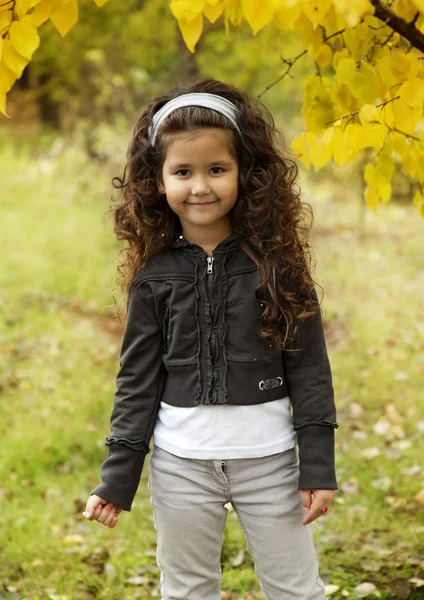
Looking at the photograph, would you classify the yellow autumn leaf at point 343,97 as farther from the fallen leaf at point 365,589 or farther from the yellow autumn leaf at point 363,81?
the fallen leaf at point 365,589

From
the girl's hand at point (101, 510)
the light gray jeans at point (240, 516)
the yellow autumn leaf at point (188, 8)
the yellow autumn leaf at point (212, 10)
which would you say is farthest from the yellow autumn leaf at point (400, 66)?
the girl's hand at point (101, 510)

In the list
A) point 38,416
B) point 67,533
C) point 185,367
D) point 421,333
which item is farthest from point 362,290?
point 185,367

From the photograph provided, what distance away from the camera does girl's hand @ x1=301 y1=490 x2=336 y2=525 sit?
1.98 meters

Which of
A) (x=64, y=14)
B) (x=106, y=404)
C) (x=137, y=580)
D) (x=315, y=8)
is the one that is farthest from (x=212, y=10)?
(x=106, y=404)

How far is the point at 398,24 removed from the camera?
2.14 m

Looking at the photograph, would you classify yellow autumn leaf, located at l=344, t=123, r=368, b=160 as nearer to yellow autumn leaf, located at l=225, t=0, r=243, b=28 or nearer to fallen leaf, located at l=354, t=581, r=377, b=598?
yellow autumn leaf, located at l=225, t=0, r=243, b=28

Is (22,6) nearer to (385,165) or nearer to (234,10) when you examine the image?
(234,10)

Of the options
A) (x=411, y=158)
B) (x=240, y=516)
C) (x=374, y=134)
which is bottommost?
(x=240, y=516)

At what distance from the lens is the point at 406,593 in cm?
276

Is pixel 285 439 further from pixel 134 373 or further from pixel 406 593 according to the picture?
pixel 406 593

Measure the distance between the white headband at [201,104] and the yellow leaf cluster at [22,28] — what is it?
34cm

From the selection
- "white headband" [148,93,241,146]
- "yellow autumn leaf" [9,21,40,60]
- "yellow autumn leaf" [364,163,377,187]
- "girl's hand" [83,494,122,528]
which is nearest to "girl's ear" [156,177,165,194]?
"white headband" [148,93,241,146]

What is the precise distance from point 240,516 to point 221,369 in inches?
16.5

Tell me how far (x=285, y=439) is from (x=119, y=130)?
6983mm
